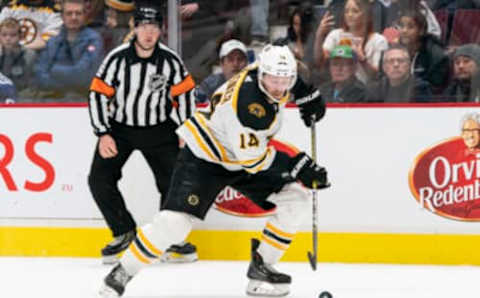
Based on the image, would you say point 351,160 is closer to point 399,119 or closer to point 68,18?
point 399,119

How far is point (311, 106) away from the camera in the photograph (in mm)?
4129

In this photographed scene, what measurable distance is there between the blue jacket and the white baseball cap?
0.63m

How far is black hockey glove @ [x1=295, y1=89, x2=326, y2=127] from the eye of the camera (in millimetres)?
4121

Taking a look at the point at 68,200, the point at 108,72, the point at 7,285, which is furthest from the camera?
the point at 68,200

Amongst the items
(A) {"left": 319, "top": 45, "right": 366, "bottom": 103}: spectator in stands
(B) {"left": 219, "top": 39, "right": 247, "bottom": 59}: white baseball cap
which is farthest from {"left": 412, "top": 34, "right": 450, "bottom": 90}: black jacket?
(B) {"left": 219, "top": 39, "right": 247, "bottom": 59}: white baseball cap

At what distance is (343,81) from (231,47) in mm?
585

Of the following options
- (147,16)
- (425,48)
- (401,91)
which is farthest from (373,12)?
(147,16)

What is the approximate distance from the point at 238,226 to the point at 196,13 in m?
1.09

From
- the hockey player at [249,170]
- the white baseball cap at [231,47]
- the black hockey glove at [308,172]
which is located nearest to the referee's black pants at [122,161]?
the white baseball cap at [231,47]

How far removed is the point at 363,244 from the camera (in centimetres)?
473

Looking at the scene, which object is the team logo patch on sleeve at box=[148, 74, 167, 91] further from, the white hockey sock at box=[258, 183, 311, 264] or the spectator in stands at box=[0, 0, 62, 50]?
the white hockey sock at box=[258, 183, 311, 264]

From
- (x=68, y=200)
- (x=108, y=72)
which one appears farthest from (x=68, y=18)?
(x=68, y=200)

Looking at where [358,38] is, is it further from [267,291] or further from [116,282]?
[116,282]

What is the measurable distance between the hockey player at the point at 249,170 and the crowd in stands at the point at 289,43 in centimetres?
72
